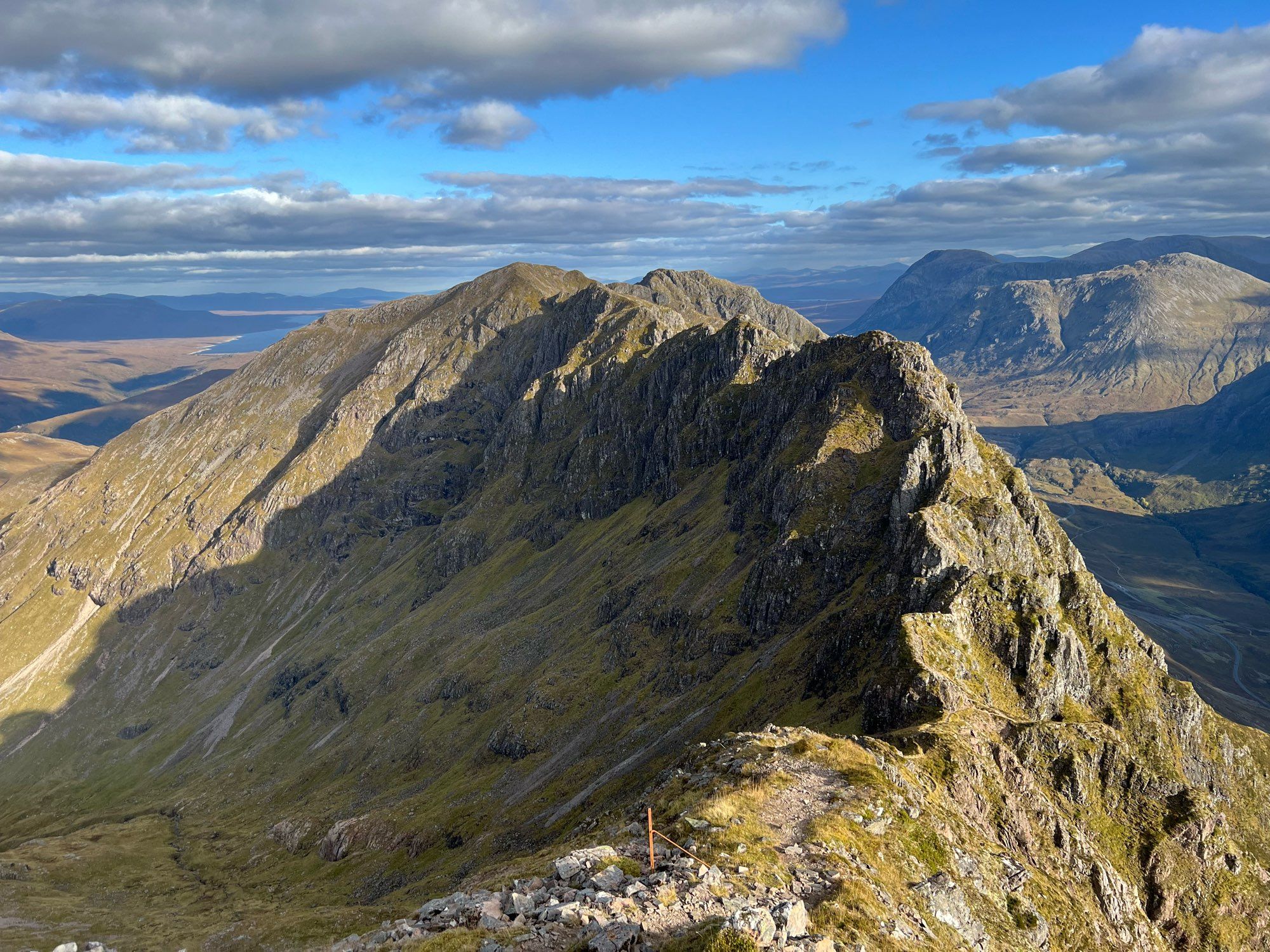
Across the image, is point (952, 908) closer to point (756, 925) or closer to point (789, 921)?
point (789, 921)

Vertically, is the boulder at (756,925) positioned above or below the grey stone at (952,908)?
above

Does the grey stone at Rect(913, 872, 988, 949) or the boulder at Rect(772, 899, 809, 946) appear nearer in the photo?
the boulder at Rect(772, 899, 809, 946)

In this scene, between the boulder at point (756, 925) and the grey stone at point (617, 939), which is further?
the grey stone at point (617, 939)

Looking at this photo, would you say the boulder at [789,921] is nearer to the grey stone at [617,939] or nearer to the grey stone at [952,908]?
the grey stone at [617,939]

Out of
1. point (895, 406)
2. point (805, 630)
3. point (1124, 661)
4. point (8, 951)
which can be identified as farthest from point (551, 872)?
point (895, 406)

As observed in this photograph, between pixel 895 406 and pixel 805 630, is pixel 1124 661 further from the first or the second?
pixel 895 406

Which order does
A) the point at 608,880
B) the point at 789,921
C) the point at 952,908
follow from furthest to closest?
the point at 952,908 → the point at 608,880 → the point at 789,921

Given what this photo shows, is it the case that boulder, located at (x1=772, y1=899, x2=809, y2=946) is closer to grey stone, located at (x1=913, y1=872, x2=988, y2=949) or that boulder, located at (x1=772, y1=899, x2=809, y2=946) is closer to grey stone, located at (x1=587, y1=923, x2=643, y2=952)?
grey stone, located at (x1=587, y1=923, x2=643, y2=952)

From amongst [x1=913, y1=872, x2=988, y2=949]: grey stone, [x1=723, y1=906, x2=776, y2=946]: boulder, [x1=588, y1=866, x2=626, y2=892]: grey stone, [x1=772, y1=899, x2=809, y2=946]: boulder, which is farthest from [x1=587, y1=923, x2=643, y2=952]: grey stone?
[x1=913, y1=872, x2=988, y2=949]: grey stone

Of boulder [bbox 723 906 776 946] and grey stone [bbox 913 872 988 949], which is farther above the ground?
boulder [bbox 723 906 776 946]

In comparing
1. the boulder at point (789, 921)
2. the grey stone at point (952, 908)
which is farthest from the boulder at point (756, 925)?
the grey stone at point (952, 908)

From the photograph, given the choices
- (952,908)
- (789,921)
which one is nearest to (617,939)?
(789,921)

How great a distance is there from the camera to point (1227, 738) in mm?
146125

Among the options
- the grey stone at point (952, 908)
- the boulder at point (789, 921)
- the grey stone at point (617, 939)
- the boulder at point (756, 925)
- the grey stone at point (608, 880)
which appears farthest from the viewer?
the grey stone at point (952, 908)
